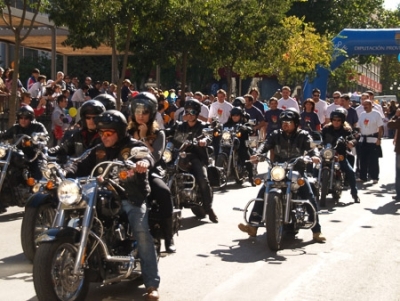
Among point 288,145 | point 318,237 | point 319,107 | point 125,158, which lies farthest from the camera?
point 319,107

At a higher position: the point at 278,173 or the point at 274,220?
the point at 278,173

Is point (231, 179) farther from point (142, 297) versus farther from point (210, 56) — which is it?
point (142, 297)

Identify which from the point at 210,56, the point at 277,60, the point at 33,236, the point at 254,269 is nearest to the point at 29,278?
the point at 33,236

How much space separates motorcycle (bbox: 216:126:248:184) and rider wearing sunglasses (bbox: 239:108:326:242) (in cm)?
534

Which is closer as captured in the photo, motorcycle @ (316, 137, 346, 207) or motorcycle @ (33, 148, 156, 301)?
motorcycle @ (33, 148, 156, 301)

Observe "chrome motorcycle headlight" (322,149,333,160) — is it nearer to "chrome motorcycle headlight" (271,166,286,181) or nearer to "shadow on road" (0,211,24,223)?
"chrome motorcycle headlight" (271,166,286,181)

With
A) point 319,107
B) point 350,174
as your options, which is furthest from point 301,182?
point 319,107

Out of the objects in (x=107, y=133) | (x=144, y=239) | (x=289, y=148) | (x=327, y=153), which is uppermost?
(x=107, y=133)

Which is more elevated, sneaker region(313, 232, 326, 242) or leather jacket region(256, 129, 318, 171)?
leather jacket region(256, 129, 318, 171)

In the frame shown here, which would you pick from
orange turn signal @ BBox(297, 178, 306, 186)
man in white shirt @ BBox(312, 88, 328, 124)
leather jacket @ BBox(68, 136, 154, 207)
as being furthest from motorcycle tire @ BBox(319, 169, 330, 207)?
leather jacket @ BBox(68, 136, 154, 207)

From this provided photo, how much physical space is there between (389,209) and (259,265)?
5.87 m

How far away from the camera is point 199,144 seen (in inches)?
448

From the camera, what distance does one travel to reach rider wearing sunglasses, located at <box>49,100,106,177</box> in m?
8.84

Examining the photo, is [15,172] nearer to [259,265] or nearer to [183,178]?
[183,178]
